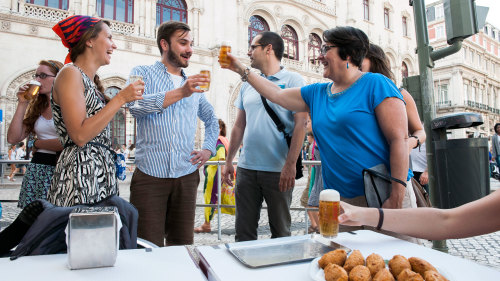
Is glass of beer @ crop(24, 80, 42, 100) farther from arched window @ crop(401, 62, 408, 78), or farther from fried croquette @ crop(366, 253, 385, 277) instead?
arched window @ crop(401, 62, 408, 78)

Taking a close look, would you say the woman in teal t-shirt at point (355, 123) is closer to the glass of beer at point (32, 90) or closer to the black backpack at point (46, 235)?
the black backpack at point (46, 235)

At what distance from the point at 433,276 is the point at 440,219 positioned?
511mm

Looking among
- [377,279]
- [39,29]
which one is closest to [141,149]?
[377,279]

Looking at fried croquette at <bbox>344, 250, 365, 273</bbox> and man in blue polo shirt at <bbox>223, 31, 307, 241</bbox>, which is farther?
man in blue polo shirt at <bbox>223, 31, 307, 241</bbox>

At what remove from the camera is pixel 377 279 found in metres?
0.91

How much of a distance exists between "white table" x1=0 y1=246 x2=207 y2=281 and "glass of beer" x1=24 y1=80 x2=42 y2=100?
2.26m

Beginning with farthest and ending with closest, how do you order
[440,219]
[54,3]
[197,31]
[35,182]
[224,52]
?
1. [197,31]
2. [54,3]
3. [35,182]
4. [224,52]
5. [440,219]

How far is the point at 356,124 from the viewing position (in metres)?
1.89

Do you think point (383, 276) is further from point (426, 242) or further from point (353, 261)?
point (426, 242)

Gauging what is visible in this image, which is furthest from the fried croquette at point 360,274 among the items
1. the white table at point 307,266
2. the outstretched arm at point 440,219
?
the outstretched arm at point 440,219

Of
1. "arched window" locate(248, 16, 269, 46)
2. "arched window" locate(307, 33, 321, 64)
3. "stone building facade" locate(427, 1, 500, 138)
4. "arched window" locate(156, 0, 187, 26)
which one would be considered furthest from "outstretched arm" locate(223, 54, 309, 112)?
"stone building facade" locate(427, 1, 500, 138)

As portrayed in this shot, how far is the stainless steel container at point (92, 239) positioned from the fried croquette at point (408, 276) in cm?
85

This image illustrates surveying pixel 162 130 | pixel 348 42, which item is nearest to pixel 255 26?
pixel 162 130

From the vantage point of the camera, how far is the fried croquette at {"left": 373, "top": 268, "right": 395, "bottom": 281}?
90 centimetres
